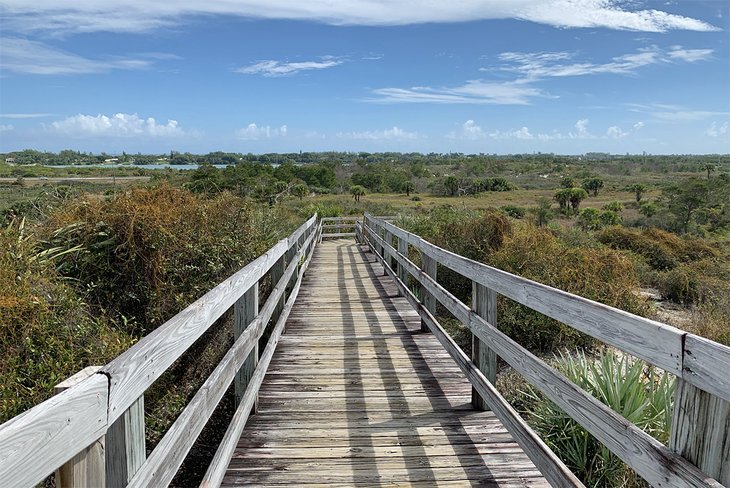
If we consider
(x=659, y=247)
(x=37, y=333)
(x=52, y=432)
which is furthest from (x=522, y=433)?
(x=659, y=247)

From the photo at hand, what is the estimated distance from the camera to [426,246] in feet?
19.7

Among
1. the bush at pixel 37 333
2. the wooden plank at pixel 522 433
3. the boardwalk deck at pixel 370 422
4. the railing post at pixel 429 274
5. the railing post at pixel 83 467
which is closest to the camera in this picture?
the railing post at pixel 83 467

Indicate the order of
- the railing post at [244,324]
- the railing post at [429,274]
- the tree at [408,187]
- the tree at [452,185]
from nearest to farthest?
the railing post at [244,324] → the railing post at [429,274] → the tree at [452,185] → the tree at [408,187]

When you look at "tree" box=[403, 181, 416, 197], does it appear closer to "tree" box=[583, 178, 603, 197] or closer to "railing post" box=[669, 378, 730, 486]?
"tree" box=[583, 178, 603, 197]

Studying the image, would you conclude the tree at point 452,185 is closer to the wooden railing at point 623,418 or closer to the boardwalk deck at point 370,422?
the boardwalk deck at point 370,422

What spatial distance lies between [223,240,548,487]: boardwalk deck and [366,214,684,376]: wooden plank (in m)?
1.07

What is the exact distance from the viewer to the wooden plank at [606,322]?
1.79 metres

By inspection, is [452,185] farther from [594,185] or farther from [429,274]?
[429,274]

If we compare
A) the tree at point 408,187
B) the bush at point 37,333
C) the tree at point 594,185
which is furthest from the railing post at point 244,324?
the tree at point 594,185

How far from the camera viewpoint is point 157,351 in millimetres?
1963

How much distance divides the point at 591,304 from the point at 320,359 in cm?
368

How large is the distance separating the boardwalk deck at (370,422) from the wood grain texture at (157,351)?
3.66 feet

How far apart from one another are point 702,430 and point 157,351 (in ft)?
5.95

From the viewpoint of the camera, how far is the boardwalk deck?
3240 mm
